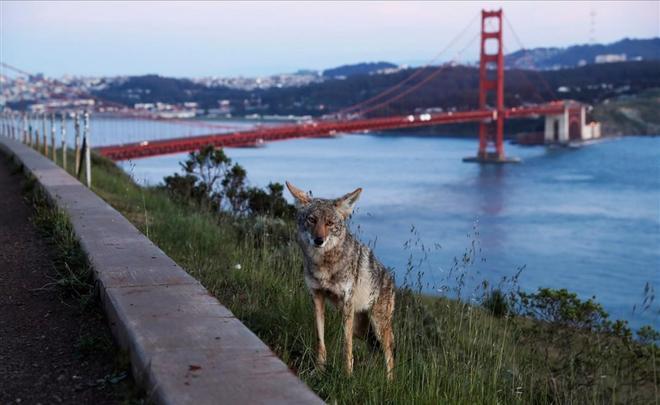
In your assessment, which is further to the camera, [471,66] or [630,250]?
[471,66]

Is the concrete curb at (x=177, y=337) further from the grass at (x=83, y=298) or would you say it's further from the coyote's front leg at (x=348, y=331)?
the coyote's front leg at (x=348, y=331)

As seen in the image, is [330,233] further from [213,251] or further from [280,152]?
[280,152]

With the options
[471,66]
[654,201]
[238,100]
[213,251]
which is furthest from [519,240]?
[471,66]

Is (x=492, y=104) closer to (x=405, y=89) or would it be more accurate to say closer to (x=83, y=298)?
(x=405, y=89)

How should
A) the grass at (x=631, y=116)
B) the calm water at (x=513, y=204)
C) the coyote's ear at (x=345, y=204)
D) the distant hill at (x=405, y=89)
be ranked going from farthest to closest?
the distant hill at (x=405, y=89), the grass at (x=631, y=116), the calm water at (x=513, y=204), the coyote's ear at (x=345, y=204)

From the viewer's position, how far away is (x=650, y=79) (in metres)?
73.0

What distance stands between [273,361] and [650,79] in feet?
247

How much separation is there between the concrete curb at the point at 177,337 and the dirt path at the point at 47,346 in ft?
0.35

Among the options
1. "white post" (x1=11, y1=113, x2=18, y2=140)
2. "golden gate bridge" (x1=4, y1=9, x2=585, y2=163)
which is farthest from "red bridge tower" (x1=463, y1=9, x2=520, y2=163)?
"white post" (x1=11, y1=113, x2=18, y2=140)

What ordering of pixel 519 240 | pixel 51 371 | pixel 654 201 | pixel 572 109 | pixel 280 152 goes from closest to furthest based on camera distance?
1. pixel 51 371
2. pixel 519 240
3. pixel 654 201
4. pixel 280 152
5. pixel 572 109

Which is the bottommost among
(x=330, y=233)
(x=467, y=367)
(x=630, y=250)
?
(x=630, y=250)

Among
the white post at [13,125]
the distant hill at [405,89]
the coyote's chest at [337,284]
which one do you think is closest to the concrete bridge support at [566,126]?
the distant hill at [405,89]

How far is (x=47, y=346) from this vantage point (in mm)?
3703

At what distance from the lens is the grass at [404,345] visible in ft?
11.6
